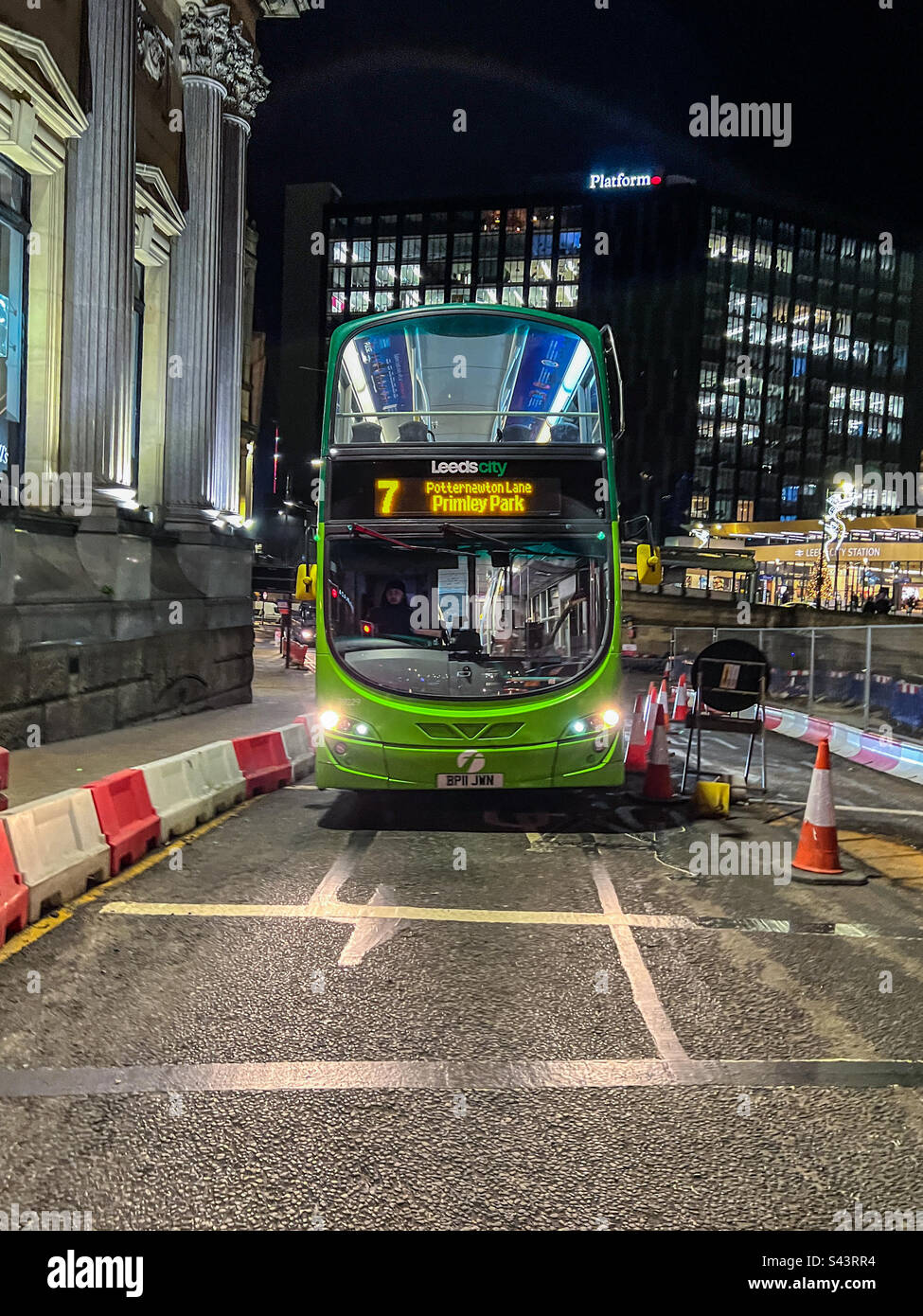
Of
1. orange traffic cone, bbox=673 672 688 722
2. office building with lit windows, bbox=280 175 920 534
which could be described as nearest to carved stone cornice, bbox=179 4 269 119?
orange traffic cone, bbox=673 672 688 722

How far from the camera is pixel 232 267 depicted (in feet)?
74.7

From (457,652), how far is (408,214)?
120955 mm

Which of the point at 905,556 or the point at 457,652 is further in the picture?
the point at 905,556

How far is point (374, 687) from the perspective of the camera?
8.98m

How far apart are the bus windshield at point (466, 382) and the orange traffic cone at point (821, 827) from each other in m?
3.68

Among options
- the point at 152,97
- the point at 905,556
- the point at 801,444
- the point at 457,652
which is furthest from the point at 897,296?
the point at 457,652

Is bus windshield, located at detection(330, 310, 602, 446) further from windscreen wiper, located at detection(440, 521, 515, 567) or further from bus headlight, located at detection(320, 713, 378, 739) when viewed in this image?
bus headlight, located at detection(320, 713, 378, 739)

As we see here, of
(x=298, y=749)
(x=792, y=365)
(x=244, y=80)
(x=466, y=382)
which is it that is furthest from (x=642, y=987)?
(x=792, y=365)

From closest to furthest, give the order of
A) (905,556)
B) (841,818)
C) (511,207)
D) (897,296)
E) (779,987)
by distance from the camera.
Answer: (779,987)
(841,818)
(905,556)
(511,207)
(897,296)

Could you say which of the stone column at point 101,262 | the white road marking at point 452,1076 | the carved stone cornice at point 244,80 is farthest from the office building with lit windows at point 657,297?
the white road marking at point 452,1076

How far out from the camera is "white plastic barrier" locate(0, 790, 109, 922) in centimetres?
623

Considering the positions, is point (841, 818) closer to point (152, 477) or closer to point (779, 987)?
point (779, 987)

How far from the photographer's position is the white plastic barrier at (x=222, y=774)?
9930 mm

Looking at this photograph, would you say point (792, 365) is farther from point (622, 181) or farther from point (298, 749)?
point (298, 749)
